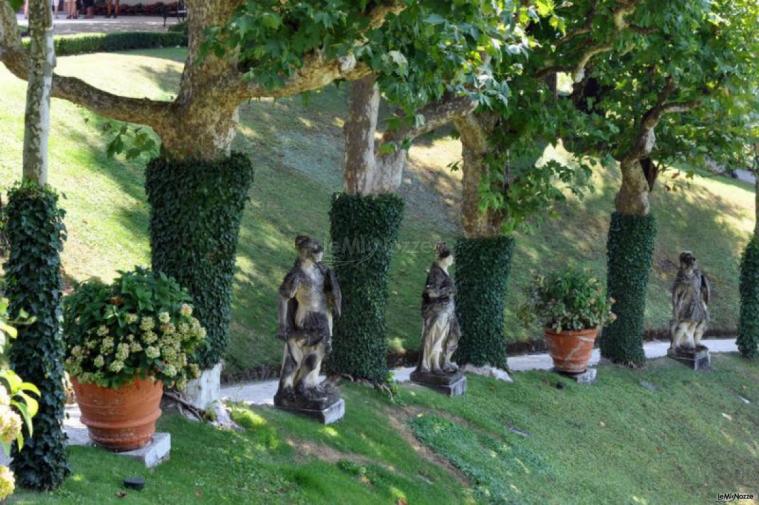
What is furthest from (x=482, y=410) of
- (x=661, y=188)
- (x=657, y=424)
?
(x=661, y=188)

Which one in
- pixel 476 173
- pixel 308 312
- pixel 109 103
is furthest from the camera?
pixel 476 173

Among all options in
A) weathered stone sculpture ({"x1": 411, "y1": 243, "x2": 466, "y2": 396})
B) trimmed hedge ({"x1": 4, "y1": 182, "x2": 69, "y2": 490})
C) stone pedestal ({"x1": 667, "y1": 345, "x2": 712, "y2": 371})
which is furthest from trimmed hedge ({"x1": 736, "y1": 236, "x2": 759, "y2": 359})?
trimmed hedge ({"x1": 4, "y1": 182, "x2": 69, "y2": 490})

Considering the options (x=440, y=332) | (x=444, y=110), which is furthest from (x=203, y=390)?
(x=444, y=110)

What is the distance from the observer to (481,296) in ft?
58.5

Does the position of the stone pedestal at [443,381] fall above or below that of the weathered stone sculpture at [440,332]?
below

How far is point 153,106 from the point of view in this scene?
11773 millimetres

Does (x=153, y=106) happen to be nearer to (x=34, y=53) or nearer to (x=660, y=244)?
(x=34, y=53)

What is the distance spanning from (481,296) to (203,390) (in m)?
7.07

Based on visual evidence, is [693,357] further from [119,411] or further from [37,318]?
[37,318]

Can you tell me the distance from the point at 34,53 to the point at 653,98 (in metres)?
13.8

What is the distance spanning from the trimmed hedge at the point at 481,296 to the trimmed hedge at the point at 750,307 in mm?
9088

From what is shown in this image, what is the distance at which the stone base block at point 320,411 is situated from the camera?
515 inches

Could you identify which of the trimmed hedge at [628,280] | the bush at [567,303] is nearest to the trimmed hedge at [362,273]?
the bush at [567,303]

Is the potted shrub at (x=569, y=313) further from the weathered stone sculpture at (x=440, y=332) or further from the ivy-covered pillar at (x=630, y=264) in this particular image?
the weathered stone sculpture at (x=440, y=332)
